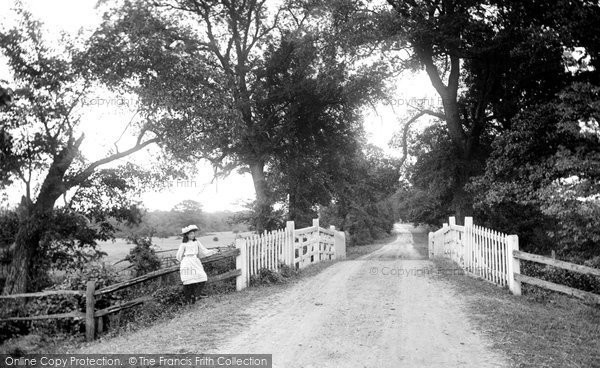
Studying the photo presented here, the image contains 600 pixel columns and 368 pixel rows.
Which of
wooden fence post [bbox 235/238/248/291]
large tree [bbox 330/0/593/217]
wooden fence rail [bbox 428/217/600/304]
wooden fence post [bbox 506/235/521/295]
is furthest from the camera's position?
large tree [bbox 330/0/593/217]

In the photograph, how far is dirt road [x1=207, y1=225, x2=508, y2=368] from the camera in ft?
16.4

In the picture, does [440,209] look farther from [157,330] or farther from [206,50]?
[157,330]

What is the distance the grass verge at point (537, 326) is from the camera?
5.01 metres

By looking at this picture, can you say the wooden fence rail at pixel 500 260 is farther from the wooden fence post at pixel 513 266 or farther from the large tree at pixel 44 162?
the large tree at pixel 44 162

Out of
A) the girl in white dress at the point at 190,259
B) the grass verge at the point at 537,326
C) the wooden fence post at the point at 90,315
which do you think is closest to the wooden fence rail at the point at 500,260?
the grass verge at the point at 537,326

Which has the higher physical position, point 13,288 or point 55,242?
point 55,242

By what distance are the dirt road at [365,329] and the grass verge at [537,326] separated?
286 mm

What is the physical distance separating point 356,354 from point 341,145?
17.7m

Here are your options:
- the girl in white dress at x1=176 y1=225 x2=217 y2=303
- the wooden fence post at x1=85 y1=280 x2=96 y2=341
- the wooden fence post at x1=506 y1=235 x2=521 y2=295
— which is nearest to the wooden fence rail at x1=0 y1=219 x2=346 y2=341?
the wooden fence post at x1=85 y1=280 x2=96 y2=341

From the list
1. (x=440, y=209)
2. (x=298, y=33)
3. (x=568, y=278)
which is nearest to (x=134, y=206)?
(x=298, y=33)

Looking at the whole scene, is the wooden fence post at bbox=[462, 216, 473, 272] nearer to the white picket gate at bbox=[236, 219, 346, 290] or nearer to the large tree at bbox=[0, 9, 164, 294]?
the white picket gate at bbox=[236, 219, 346, 290]

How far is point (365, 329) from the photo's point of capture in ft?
20.3

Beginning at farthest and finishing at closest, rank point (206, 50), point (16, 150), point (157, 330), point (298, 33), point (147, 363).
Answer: point (206, 50) < point (298, 33) < point (16, 150) < point (157, 330) < point (147, 363)

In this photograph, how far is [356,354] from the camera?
5152 millimetres
